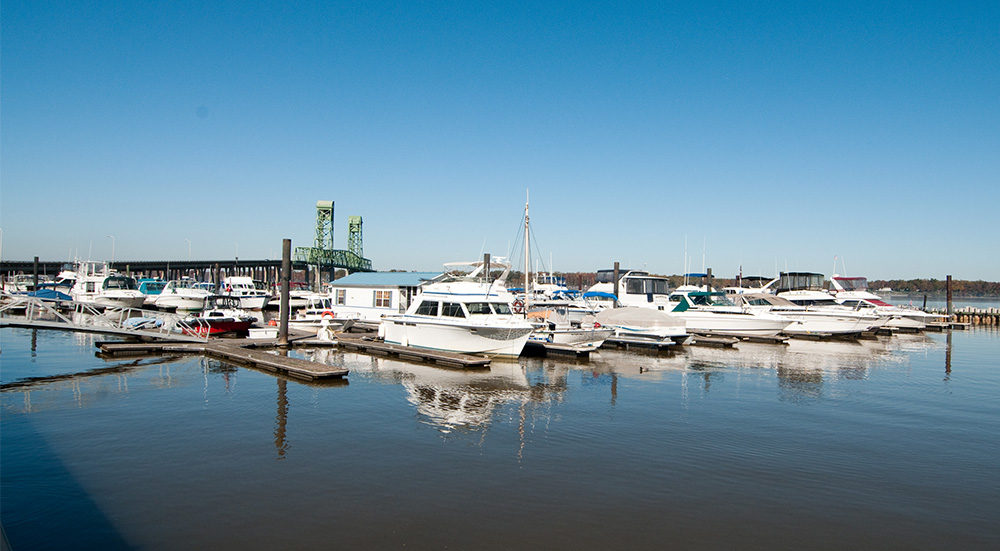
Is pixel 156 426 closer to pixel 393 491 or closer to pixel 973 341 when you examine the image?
pixel 393 491

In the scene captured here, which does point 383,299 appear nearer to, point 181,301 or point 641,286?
point 641,286

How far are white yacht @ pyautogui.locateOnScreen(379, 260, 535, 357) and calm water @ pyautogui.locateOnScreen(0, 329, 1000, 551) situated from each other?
337cm

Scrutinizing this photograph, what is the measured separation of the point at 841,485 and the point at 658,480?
318 centimetres

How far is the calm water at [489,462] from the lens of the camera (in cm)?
846

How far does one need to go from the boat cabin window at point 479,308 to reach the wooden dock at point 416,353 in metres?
1.82

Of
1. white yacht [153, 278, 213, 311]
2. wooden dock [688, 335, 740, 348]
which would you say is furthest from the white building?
white yacht [153, 278, 213, 311]

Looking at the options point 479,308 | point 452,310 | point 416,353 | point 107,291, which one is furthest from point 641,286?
point 107,291

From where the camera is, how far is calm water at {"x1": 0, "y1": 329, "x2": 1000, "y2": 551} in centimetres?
846

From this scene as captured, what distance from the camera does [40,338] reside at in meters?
30.9

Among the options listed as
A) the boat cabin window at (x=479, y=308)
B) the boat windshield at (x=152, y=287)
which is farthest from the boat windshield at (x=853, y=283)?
the boat windshield at (x=152, y=287)

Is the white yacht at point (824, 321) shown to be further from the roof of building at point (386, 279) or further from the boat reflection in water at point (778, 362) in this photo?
the roof of building at point (386, 279)

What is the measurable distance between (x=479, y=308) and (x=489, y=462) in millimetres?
13266

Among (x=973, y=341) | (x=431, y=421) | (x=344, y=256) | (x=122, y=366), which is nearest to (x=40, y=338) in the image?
(x=122, y=366)

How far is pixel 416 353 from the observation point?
24109 mm
